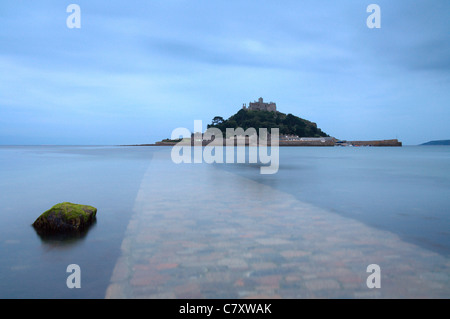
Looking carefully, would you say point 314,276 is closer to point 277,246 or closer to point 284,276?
point 284,276

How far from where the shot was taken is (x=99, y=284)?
4.33 metres

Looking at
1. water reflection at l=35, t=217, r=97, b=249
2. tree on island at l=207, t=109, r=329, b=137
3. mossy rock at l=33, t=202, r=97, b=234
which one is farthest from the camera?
tree on island at l=207, t=109, r=329, b=137

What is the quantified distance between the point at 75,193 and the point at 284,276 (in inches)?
452

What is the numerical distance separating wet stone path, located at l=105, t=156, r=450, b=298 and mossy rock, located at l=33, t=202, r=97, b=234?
1160mm

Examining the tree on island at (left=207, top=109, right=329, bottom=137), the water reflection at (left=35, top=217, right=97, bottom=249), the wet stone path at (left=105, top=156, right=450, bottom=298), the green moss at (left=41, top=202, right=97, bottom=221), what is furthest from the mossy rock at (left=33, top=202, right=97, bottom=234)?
the tree on island at (left=207, top=109, right=329, bottom=137)

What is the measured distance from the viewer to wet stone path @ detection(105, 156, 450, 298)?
4047mm

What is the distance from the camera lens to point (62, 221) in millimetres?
7020

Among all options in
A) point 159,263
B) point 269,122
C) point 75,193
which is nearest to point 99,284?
point 159,263

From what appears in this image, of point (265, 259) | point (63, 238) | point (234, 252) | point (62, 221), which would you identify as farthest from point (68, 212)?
point (265, 259)

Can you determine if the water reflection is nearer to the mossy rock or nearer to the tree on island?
the mossy rock

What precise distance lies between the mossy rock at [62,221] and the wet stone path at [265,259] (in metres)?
1.16

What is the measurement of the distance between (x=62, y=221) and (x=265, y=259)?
4765mm

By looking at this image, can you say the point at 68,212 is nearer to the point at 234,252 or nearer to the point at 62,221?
the point at 62,221

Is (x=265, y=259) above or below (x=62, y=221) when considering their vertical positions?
below
